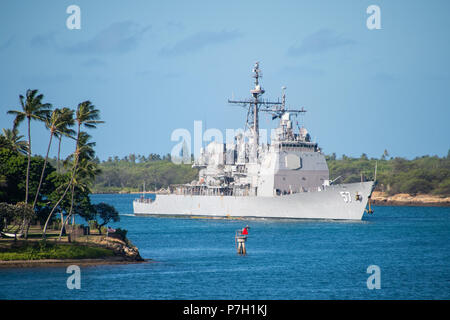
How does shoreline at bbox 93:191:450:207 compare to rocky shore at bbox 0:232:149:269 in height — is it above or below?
above

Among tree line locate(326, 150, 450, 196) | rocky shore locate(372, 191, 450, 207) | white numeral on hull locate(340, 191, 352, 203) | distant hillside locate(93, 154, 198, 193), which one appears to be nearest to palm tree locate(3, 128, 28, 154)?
white numeral on hull locate(340, 191, 352, 203)

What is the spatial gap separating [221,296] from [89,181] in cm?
1657

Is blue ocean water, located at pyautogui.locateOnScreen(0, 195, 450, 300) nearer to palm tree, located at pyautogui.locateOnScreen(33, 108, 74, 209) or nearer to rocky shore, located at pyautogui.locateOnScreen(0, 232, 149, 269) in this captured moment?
rocky shore, located at pyautogui.locateOnScreen(0, 232, 149, 269)

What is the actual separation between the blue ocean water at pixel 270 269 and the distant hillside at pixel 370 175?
18033 millimetres

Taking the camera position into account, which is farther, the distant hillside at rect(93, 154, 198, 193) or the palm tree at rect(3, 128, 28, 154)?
the distant hillside at rect(93, 154, 198, 193)

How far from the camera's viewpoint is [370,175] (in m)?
136

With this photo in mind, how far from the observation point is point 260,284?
104 feet

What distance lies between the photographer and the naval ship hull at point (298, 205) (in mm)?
57969

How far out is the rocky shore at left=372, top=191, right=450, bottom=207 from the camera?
108 m

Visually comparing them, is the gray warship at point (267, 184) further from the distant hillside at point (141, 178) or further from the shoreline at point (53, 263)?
the distant hillside at point (141, 178)

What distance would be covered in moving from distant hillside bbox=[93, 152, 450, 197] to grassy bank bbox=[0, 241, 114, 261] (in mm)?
36785

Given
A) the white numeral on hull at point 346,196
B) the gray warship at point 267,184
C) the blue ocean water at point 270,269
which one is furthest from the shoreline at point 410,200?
the blue ocean water at point 270,269

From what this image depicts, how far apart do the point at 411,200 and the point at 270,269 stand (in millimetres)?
82651

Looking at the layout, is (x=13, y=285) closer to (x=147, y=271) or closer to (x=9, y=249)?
(x=9, y=249)
